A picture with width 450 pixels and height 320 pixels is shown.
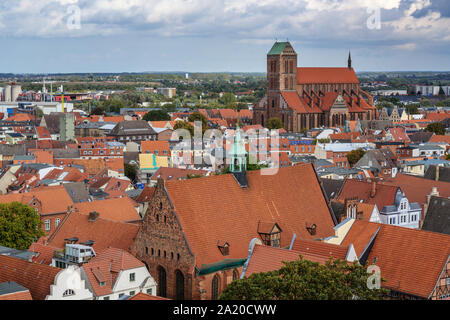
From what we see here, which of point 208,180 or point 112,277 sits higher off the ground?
point 208,180

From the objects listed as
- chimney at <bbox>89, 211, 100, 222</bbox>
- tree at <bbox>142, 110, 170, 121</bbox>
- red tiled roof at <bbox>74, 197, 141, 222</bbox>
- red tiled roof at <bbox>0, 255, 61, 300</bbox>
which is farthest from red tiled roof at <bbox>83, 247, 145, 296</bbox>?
tree at <bbox>142, 110, 170, 121</bbox>

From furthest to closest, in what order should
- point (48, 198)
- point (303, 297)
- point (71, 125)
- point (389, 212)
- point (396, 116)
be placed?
1. point (396, 116)
2. point (71, 125)
3. point (48, 198)
4. point (389, 212)
5. point (303, 297)

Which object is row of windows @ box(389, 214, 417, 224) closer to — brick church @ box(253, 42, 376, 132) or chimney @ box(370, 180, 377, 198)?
chimney @ box(370, 180, 377, 198)

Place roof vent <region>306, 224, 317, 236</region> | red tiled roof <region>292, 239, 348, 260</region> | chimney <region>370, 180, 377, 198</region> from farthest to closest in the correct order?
chimney <region>370, 180, 377, 198</region> < roof vent <region>306, 224, 317, 236</region> < red tiled roof <region>292, 239, 348, 260</region>

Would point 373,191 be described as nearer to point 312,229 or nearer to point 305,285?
point 312,229

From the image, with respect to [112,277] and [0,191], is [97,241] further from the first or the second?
[0,191]

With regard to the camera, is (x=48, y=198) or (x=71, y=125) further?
(x=71, y=125)

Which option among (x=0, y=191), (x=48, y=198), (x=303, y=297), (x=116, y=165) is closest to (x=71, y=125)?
(x=116, y=165)
